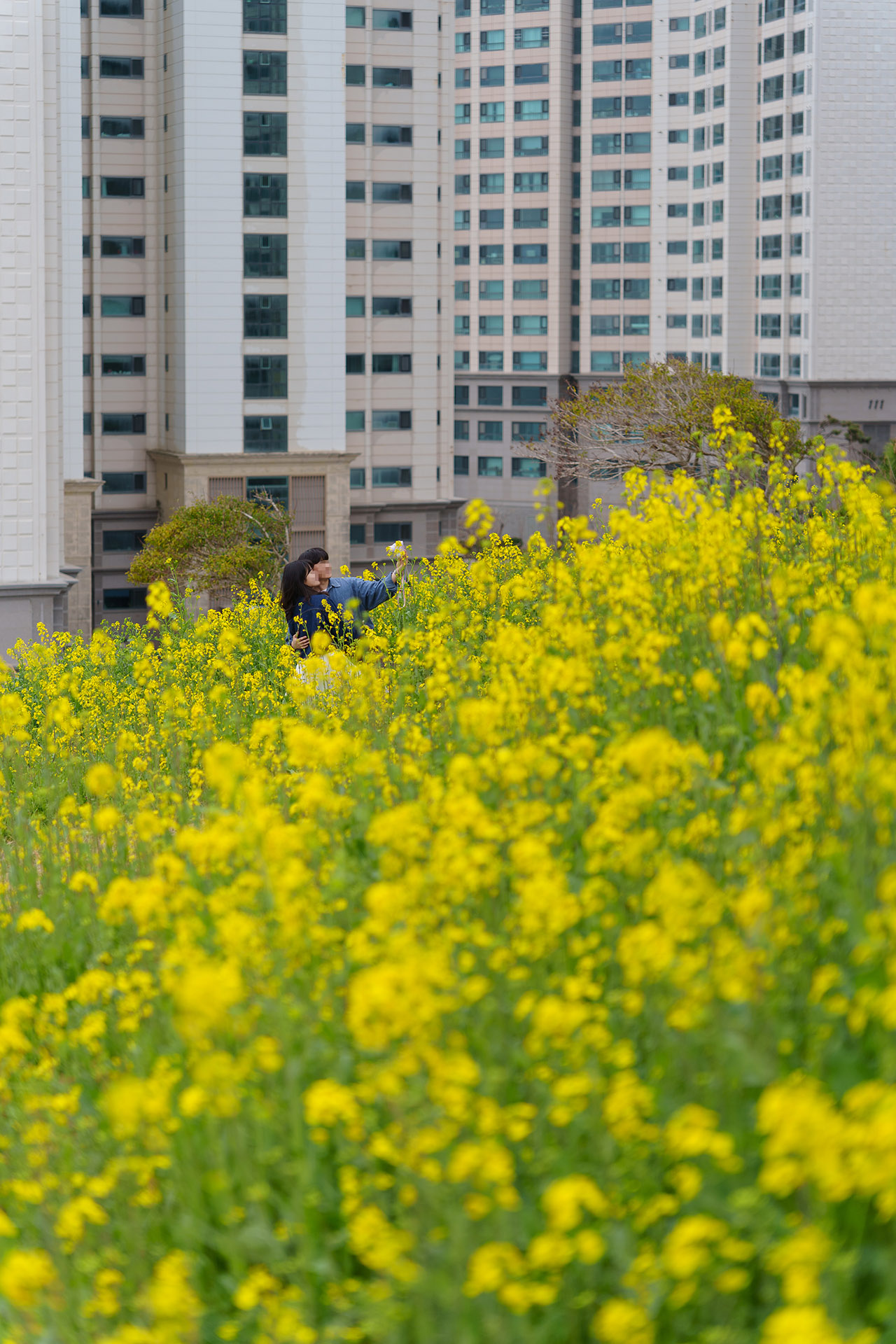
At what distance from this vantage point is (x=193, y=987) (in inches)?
139

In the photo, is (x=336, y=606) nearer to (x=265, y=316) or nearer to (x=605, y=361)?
(x=265, y=316)

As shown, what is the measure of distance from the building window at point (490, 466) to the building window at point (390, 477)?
2373cm

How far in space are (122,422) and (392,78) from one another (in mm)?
16596

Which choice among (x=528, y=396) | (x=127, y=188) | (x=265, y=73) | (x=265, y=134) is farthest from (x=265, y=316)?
(x=528, y=396)

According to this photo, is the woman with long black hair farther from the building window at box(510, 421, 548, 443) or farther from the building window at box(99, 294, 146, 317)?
the building window at box(510, 421, 548, 443)

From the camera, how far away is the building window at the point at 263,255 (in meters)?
57.0

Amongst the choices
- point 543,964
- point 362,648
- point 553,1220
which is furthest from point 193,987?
point 362,648

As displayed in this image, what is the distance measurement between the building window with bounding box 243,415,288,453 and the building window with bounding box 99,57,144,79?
1322cm

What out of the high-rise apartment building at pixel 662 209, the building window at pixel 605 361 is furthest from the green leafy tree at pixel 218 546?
the building window at pixel 605 361

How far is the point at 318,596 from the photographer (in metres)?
11.7

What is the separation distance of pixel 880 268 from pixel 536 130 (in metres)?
26.2

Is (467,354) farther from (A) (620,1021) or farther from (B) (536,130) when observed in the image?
(A) (620,1021)

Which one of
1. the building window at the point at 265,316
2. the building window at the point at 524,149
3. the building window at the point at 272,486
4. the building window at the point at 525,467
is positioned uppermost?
the building window at the point at 524,149

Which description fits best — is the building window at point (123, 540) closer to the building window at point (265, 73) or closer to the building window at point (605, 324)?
the building window at point (265, 73)
